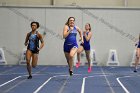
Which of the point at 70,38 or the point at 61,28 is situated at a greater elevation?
the point at 61,28

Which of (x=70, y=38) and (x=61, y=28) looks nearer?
(x=70, y=38)

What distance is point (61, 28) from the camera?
22.2 metres

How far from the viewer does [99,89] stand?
32.6ft

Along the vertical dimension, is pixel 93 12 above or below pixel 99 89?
above

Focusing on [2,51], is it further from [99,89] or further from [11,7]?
[99,89]

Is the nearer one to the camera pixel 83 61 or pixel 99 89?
pixel 99 89

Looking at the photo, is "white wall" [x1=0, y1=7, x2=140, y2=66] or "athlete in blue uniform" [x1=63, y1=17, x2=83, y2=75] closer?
"athlete in blue uniform" [x1=63, y1=17, x2=83, y2=75]

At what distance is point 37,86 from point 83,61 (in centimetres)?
1158

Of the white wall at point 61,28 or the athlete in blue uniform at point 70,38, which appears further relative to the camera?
the white wall at point 61,28

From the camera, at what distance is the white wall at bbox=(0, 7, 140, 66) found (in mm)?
22078

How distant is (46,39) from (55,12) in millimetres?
1586

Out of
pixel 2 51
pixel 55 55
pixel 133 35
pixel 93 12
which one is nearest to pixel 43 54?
pixel 55 55

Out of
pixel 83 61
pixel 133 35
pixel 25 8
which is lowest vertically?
pixel 83 61

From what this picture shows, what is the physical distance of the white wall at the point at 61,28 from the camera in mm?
22078
